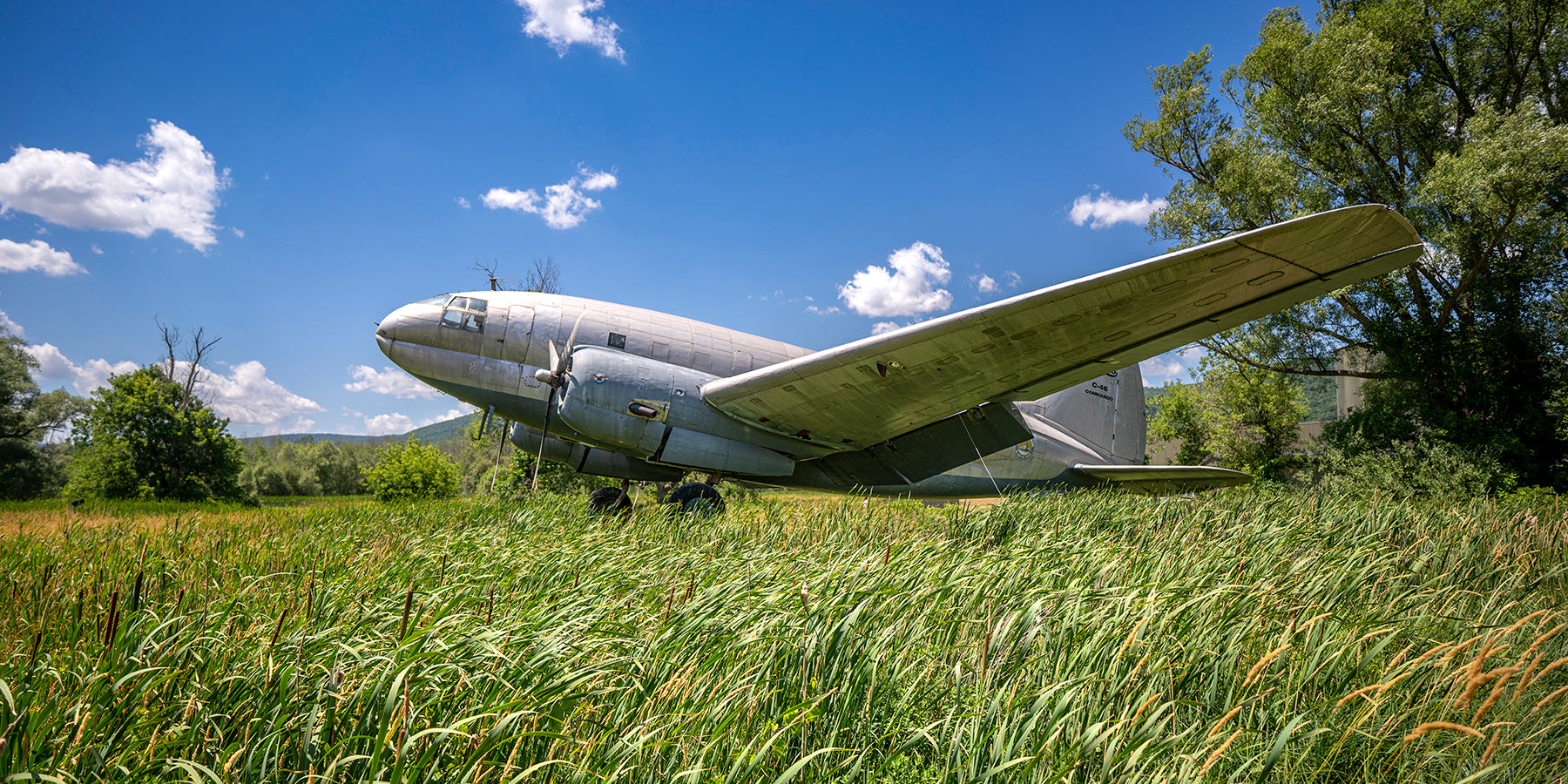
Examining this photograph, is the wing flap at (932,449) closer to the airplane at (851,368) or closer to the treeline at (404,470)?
the airplane at (851,368)

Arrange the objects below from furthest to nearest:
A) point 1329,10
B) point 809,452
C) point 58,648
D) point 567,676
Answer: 1. point 1329,10
2. point 809,452
3. point 58,648
4. point 567,676

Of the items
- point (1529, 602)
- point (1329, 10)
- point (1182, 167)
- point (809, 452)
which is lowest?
point (1529, 602)

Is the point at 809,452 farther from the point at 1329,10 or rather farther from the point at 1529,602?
the point at 1329,10

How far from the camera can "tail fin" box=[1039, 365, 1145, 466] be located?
Result: 488 inches

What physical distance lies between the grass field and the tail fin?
8087 millimetres

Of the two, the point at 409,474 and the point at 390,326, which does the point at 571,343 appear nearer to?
the point at 390,326

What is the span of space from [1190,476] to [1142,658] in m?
9.80

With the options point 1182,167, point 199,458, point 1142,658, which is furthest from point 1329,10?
point 199,458

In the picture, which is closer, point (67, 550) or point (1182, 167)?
point (67, 550)

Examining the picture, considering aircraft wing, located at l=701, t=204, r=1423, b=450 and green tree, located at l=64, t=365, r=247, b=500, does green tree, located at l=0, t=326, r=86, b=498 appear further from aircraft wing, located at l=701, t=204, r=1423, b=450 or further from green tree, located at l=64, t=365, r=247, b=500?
aircraft wing, located at l=701, t=204, r=1423, b=450

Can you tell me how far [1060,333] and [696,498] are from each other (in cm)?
482

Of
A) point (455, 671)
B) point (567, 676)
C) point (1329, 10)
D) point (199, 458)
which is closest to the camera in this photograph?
point (567, 676)

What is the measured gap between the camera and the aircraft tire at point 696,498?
7.28 meters

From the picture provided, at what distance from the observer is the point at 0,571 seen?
341 cm
